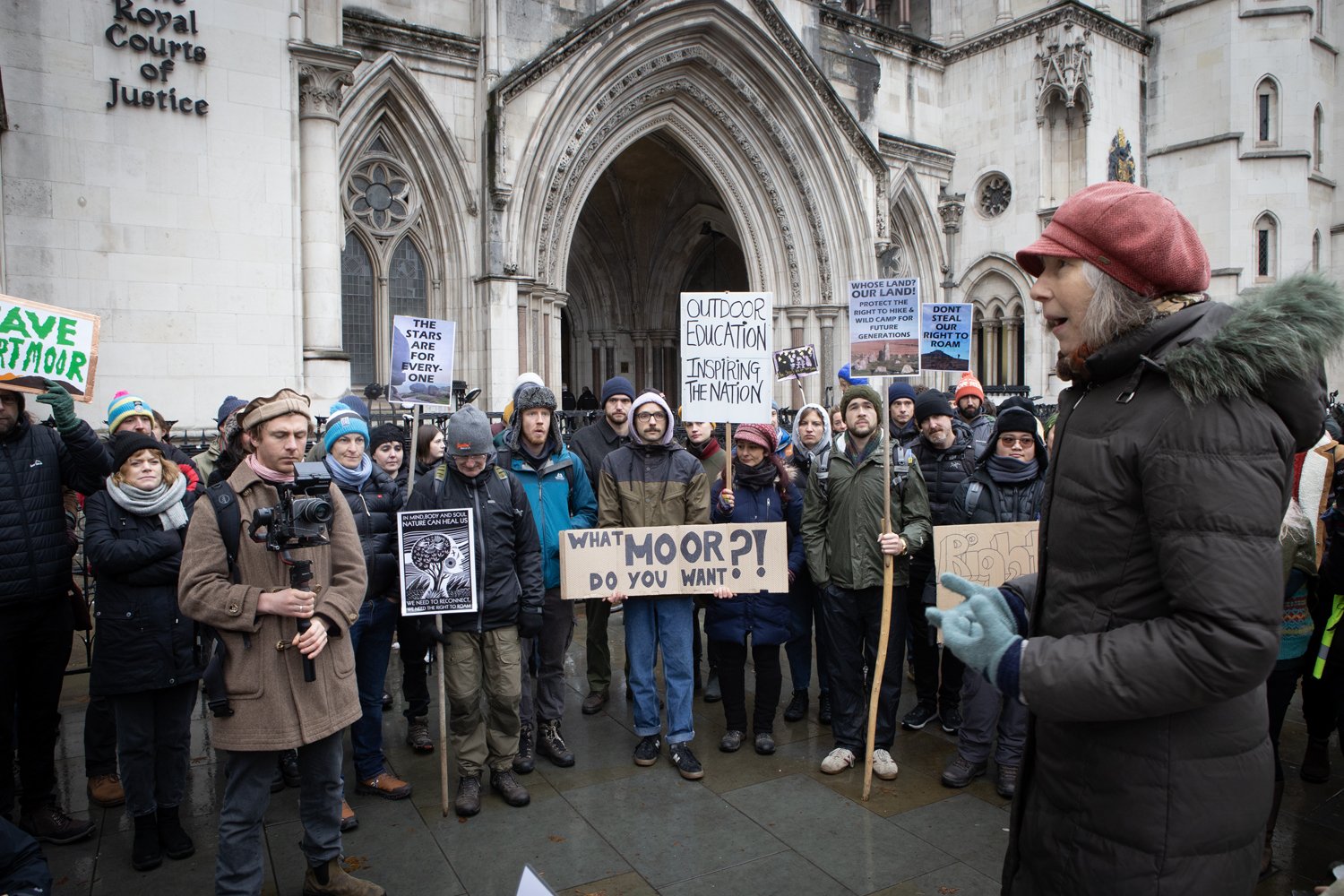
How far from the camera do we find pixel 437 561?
14.9 feet

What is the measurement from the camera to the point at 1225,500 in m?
1.65

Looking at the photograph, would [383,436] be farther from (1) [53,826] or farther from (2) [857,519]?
(2) [857,519]

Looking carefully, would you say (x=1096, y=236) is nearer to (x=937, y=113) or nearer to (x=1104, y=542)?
(x=1104, y=542)

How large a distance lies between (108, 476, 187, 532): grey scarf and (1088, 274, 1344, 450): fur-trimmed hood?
13.5ft

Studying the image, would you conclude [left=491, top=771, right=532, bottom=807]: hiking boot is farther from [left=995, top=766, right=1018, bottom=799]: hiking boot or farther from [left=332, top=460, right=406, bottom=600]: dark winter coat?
[left=995, top=766, right=1018, bottom=799]: hiking boot

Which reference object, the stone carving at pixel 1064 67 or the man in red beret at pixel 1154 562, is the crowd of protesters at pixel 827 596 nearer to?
the man in red beret at pixel 1154 562

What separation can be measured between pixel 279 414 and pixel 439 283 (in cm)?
1141

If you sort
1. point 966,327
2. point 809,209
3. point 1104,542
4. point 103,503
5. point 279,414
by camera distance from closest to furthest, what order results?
point 1104,542 < point 279,414 < point 103,503 < point 966,327 < point 809,209

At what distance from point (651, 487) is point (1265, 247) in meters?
22.9

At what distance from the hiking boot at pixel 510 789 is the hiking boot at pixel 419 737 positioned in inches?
29.8

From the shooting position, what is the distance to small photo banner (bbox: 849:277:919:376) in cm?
551

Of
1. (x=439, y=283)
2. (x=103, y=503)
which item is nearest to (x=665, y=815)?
(x=103, y=503)

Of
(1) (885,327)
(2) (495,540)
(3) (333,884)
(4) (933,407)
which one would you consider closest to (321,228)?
(2) (495,540)

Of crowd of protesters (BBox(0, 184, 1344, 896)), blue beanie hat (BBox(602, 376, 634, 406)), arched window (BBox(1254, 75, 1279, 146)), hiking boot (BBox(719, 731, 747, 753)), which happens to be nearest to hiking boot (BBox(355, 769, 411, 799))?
crowd of protesters (BBox(0, 184, 1344, 896))
